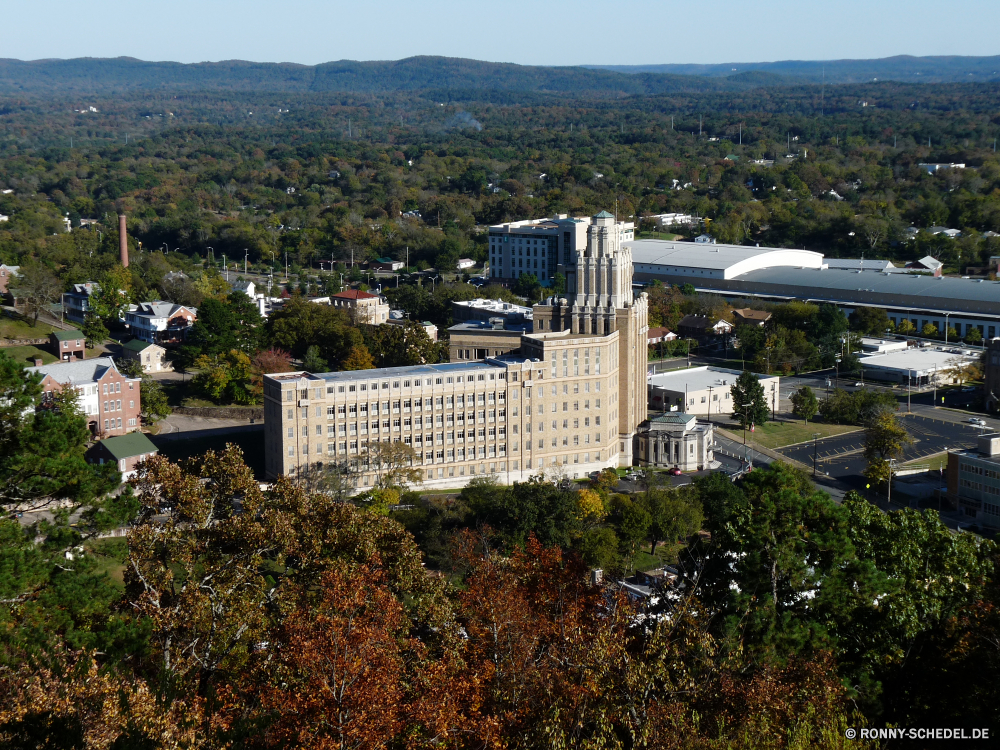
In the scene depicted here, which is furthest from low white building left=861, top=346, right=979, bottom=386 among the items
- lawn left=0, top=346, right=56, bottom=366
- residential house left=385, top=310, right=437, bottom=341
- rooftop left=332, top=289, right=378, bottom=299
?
lawn left=0, top=346, right=56, bottom=366

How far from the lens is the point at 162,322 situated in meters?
53.0

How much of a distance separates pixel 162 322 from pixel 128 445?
1589 centimetres

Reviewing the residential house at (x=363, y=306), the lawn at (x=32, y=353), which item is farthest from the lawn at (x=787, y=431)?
the lawn at (x=32, y=353)

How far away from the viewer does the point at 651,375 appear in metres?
49.1

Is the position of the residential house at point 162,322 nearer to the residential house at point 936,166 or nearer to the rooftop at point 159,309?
the rooftop at point 159,309

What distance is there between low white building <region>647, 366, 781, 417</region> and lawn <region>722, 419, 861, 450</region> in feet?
4.92

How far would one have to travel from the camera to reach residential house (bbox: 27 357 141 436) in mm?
40688

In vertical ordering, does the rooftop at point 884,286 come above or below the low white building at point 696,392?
above

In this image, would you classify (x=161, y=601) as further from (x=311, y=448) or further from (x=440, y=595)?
(x=311, y=448)

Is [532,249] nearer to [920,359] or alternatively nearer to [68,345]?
[920,359]

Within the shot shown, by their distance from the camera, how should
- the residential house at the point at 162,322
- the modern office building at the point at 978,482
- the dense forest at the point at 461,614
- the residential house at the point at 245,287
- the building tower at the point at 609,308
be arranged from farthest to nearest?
the residential house at the point at 245,287, the residential house at the point at 162,322, the building tower at the point at 609,308, the modern office building at the point at 978,482, the dense forest at the point at 461,614

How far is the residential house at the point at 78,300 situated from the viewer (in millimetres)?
56625

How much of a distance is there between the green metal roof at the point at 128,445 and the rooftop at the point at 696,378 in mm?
18746

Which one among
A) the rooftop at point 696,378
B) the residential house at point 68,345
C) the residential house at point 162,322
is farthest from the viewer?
the residential house at point 162,322
